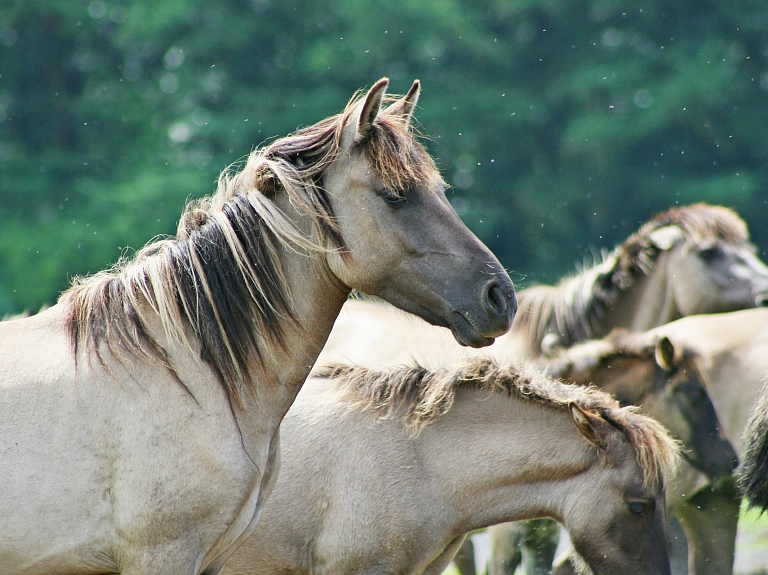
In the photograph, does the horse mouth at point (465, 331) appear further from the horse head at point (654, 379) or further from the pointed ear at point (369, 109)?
the horse head at point (654, 379)

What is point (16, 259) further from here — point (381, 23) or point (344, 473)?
point (344, 473)

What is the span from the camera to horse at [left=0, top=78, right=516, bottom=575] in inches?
102

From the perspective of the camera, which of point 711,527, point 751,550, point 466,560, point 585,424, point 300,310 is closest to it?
point 300,310

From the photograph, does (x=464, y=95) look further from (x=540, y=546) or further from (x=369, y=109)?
(x=369, y=109)

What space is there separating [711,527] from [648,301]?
1571 mm

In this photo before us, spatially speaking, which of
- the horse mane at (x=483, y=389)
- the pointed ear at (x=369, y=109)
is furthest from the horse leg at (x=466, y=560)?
the pointed ear at (x=369, y=109)

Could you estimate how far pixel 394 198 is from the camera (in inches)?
112

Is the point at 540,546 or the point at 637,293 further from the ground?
the point at 637,293

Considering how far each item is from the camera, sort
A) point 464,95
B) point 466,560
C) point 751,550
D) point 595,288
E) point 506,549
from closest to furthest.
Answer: point 506,549 < point 466,560 < point 595,288 < point 751,550 < point 464,95

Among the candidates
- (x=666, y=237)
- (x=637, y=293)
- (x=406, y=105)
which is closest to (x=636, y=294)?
(x=637, y=293)

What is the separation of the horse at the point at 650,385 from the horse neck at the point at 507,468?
3.34 feet

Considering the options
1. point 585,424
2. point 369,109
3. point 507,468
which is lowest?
point 507,468

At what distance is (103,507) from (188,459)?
10.5 inches

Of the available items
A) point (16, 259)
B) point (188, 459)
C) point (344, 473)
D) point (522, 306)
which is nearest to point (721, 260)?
point (522, 306)
